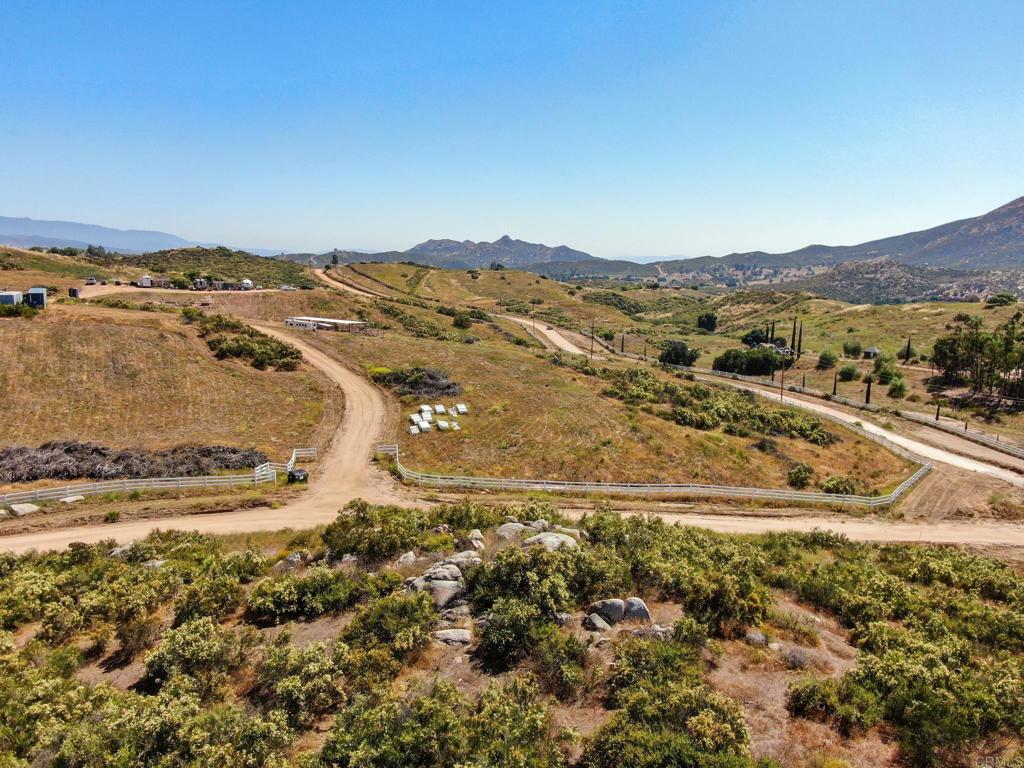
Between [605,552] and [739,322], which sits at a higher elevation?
[739,322]

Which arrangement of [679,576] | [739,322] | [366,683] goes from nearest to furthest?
[366,683] < [679,576] < [739,322]

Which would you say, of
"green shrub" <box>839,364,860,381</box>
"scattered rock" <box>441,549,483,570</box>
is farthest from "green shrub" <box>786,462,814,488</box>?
"green shrub" <box>839,364,860,381</box>

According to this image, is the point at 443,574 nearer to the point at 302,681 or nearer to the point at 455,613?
the point at 455,613

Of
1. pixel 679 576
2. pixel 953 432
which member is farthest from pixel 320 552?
pixel 953 432

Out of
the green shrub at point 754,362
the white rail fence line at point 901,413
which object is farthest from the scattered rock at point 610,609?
the green shrub at point 754,362

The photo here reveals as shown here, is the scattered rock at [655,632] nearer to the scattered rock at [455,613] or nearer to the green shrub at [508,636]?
the green shrub at [508,636]

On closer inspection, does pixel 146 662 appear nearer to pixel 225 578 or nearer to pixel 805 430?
pixel 225 578

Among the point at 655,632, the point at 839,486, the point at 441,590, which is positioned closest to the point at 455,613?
the point at 441,590
